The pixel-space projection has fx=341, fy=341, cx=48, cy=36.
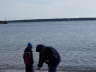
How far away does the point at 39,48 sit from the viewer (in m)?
11.4

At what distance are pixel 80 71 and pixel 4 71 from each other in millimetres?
3860

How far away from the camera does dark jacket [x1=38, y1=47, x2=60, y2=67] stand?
11227 millimetres

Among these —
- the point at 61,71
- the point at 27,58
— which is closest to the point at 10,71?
the point at 61,71

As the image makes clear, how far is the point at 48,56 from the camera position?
11352mm

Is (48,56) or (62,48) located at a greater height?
(48,56)

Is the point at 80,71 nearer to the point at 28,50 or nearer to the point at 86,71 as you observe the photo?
the point at 86,71

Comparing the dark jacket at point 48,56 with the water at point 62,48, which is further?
the water at point 62,48

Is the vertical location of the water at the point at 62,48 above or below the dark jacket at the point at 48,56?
below

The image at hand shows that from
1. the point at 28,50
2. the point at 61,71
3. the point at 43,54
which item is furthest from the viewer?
the point at 61,71

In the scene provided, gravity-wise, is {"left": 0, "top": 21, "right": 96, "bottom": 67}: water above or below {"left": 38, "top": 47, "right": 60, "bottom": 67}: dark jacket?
below

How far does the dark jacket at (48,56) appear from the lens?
11.2m

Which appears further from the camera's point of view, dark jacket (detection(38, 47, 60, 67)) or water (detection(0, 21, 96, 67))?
water (detection(0, 21, 96, 67))

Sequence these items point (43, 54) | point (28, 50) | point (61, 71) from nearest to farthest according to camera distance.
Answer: point (43, 54)
point (28, 50)
point (61, 71)

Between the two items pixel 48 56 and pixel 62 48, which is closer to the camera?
pixel 48 56
